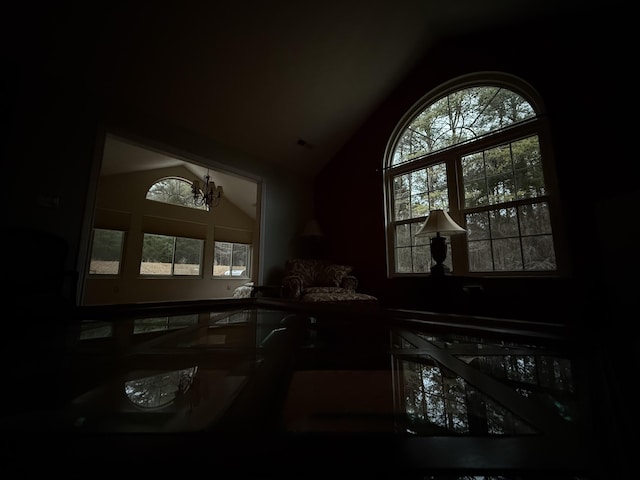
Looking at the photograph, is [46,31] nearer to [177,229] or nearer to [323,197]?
[323,197]

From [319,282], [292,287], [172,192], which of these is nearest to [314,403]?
[292,287]

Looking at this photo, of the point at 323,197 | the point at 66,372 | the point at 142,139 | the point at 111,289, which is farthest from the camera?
the point at 111,289

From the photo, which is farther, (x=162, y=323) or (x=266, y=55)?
(x=266, y=55)

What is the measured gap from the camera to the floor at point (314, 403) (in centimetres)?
21

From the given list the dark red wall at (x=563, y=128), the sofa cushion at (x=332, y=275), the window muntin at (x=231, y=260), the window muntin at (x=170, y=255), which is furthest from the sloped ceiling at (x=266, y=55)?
the window muntin at (x=231, y=260)

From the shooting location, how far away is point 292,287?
10.4 ft

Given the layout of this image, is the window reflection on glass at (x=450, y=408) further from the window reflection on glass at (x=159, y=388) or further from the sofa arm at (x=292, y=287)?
the sofa arm at (x=292, y=287)

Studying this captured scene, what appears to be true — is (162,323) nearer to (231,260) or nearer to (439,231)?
(439,231)

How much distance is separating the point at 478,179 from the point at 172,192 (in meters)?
6.23

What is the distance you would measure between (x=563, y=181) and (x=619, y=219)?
0.62 metres

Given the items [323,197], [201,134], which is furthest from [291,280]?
[201,134]

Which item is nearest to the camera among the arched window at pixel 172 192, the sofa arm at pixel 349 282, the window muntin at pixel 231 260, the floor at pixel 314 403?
the floor at pixel 314 403

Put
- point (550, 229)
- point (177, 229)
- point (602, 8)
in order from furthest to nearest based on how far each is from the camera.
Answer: point (177, 229) < point (550, 229) < point (602, 8)

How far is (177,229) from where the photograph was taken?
6.07m
